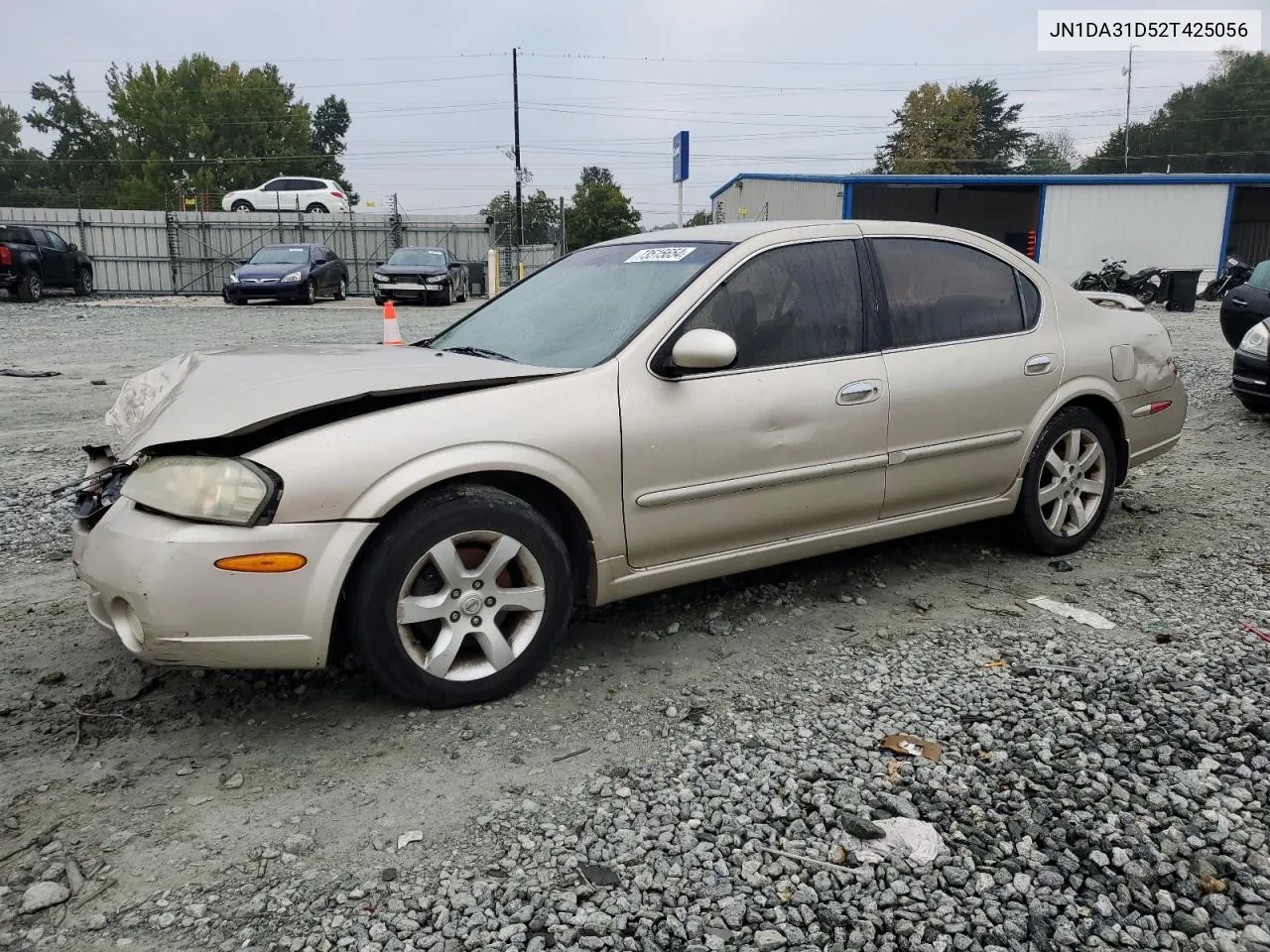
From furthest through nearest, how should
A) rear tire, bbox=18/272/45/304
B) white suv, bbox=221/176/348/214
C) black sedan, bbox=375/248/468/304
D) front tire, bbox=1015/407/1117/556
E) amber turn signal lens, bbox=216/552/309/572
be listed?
white suv, bbox=221/176/348/214 → black sedan, bbox=375/248/468/304 → rear tire, bbox=18/272/45/304 → front tire, bbox=1015/407/1117/556 → amber turn signal lens, bbox=216/552/309/572

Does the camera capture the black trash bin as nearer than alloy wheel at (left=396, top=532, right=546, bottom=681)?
No

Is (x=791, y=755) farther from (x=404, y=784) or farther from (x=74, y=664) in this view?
(x=74, y=664)

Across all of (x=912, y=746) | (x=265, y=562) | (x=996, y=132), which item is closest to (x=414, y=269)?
(x=265, y=562)

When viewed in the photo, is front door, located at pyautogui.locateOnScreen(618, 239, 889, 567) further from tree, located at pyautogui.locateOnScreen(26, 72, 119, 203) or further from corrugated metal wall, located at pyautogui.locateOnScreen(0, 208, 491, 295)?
tree, located at pyautogui.locateOnScreen(26, 72, 119, 203)

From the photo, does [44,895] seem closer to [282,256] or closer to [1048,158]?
[282,256]

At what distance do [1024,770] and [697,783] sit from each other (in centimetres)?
92

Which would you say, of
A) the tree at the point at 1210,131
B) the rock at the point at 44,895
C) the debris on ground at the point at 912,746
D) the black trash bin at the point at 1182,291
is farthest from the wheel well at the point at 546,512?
the tree at the point at 1210,131

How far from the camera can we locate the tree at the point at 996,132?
265 ft

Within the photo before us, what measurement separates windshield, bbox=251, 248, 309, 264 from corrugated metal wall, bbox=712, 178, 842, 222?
1365 cm

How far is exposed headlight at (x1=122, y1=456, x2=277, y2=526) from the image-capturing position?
8.93 feet

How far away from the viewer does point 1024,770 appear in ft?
8.86

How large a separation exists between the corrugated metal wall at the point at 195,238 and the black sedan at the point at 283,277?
316 inches

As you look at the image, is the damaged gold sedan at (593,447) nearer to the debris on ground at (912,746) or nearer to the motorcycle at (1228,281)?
the debris on ground at (912,746)

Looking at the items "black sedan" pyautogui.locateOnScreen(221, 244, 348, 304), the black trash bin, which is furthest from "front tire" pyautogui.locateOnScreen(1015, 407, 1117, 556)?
the black trash bin
